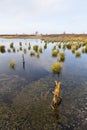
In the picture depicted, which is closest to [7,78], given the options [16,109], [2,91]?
[2,91]

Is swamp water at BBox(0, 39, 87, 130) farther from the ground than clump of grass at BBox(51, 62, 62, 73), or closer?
closer

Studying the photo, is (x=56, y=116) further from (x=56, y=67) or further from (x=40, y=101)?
(x=56, y=67)

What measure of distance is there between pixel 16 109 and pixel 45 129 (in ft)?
9.45

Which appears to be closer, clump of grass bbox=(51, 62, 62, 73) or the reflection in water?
the reflection in water

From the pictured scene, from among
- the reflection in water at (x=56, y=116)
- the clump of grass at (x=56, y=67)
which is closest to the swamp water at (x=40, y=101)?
the reflection in water at (x=56, y=116)

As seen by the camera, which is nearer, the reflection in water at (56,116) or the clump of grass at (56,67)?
the reflection in water at (56,116)

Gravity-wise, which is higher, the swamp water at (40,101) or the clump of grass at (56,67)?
the clump of grass at (56,67)

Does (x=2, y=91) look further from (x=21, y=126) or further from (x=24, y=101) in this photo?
(x=21, y=126)

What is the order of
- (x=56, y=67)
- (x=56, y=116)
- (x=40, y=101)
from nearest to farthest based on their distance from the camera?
(x=56, y=116) < (x=40, y=101) < (x=56, y=67)

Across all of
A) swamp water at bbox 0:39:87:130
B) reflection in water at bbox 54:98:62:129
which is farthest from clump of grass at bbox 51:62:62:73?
reflection in water at bbox 54:98:62:129

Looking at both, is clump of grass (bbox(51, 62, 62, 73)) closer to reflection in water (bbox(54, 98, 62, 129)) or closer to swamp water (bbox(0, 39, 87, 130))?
swamp water (bbox(0, 39, 87, 130))

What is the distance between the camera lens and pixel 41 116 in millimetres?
11391

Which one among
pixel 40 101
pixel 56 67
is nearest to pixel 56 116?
pixel 40 101

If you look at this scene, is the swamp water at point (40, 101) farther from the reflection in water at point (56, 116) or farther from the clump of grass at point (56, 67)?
the clump of grass at point (56, 67)
